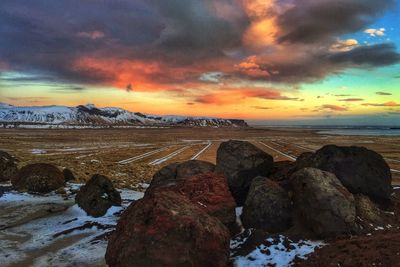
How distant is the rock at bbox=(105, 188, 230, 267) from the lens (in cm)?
854

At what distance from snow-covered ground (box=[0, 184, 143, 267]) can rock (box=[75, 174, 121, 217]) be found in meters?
0.27

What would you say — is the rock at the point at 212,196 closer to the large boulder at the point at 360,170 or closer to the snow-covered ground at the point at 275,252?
the snow-covered ground at the point at 275,252

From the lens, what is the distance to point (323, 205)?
1116cm

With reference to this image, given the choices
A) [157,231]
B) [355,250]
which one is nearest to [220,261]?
[157,231]

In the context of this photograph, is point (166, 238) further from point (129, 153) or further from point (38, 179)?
point (129, 153)

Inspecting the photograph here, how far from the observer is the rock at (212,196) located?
12.0 m

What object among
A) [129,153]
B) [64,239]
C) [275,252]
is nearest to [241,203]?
[275,252]

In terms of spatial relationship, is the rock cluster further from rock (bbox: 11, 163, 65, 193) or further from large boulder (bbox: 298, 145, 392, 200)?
rock (bbox: 11, 163, 65, 193)

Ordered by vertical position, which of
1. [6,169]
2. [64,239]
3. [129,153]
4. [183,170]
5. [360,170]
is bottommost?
[129,153]

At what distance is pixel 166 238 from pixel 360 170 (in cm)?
852

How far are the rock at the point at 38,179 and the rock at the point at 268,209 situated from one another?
12523 mm

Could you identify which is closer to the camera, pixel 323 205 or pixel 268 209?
pixel 323 205

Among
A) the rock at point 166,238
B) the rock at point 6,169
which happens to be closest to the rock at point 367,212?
the rock at point 166,238

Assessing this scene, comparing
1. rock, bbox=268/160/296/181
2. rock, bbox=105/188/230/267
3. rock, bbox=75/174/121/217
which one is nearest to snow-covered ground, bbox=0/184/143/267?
rock, bbox=75/174/121/217
